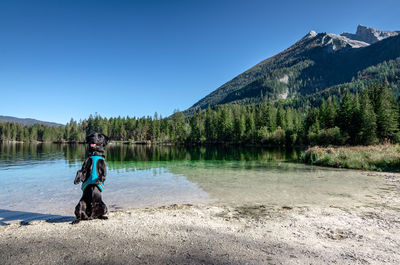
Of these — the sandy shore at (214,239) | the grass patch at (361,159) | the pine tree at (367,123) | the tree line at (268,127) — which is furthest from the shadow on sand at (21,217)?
the pine tree at (367,123)

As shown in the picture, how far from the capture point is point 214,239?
5.88 m

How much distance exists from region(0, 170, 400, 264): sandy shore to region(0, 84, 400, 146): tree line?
4834cm

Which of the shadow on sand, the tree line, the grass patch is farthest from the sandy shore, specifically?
the tree line

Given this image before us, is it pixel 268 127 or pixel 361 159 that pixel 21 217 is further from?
pixel 268 127

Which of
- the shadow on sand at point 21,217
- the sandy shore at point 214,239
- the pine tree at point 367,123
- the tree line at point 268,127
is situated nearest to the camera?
the sandy shore at point 214,239

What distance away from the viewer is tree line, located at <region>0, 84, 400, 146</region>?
56.3 m

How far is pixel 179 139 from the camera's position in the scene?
420 feet

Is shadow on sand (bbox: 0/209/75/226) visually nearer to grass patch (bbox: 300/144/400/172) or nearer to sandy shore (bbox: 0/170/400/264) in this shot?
sandy shore (bbox: 0/170/400/264)

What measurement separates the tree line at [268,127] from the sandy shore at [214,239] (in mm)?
48342

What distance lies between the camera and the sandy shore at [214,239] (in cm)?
480

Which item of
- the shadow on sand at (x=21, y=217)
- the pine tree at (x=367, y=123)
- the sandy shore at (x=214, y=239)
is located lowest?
the shadow on sand at (x=21, y=217)

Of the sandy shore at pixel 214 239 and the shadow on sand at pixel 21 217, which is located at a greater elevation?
the sandy shore at pixel 214 239

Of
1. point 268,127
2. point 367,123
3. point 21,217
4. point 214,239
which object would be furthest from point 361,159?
point 268,127

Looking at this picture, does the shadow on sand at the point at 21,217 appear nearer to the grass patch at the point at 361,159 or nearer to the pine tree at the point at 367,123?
the grass patch at the point at 361,159
